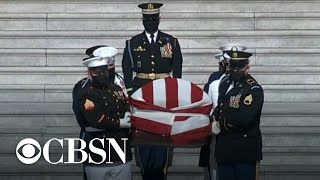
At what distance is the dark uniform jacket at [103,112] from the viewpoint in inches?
383

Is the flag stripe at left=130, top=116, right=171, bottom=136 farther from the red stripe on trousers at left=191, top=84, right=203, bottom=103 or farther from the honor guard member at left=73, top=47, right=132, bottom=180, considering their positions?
the red stripe on trousers at left=191, top=84, right=203, bottom=103

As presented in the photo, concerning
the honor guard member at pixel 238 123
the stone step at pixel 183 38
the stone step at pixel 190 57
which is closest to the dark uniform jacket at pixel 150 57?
the honor guard member at pixel 238 123

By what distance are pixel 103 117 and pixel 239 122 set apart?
1216 mm

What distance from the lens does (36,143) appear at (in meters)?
12.4

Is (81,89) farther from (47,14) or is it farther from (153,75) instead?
(47,14)

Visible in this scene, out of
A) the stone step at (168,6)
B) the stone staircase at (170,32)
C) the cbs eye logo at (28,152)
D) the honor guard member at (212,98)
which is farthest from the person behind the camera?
the stone step at (168,6)

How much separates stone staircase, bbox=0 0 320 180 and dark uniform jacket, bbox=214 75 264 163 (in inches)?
131

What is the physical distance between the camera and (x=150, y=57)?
1180 centimetres

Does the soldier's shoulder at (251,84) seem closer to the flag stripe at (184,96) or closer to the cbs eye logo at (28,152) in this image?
the flag stripe at (184,96)

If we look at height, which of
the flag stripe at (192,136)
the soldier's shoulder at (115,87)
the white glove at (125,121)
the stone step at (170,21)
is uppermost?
the stone step at (170,21)

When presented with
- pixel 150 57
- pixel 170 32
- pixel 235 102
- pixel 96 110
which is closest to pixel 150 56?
pixel 150 57

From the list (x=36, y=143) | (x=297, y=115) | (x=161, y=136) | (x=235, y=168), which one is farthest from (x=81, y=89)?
(x=297, y=115)

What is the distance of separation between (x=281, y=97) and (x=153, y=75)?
272cm

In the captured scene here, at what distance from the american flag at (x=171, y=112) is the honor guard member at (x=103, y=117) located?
14 centimetres
